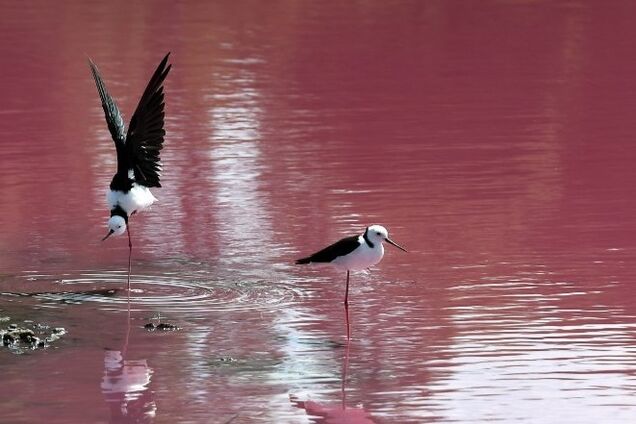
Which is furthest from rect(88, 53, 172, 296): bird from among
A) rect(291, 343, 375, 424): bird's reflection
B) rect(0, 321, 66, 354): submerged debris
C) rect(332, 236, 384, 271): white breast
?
rect(291, 343, 375, 424): bird's reflection

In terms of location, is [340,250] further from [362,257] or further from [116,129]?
[116,129]

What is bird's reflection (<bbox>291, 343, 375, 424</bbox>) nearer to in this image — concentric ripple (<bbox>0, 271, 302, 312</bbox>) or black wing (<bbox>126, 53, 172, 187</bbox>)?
concentric ripple (<bbox>0, 271, 302, 312</bbox>)

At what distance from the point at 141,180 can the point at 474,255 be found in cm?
264

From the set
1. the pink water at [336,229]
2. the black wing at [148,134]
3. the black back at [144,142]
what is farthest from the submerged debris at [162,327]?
the black wing at [148,134]

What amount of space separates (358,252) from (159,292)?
1641mm

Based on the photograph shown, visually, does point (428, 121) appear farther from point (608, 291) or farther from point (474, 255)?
point (608, 291)

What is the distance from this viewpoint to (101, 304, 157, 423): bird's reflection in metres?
8.03

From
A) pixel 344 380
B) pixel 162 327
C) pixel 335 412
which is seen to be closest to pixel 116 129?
pixel 162 327

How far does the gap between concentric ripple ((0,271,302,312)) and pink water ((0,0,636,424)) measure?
3 cm

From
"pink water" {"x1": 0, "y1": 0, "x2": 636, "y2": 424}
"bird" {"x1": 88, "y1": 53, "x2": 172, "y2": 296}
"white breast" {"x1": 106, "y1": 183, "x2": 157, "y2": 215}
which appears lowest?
"pink water" {"x1": 0, "y1": 0, "x2": 636, "y2": 424}

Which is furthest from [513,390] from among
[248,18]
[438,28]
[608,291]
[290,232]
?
[248,18]

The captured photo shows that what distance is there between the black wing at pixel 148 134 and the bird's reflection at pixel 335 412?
12.7 ft

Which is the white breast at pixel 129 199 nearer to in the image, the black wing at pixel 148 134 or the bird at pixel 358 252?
the black wing at pixel 148 134

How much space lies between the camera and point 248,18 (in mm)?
27016
